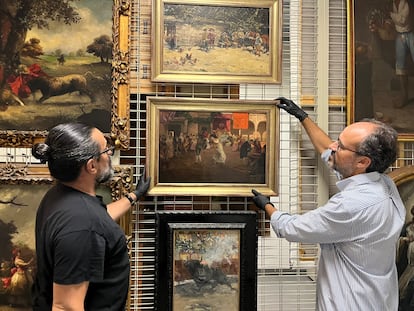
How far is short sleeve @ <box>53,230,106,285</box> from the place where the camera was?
1.17 meters

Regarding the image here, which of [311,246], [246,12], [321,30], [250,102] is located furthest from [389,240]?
[246,12]

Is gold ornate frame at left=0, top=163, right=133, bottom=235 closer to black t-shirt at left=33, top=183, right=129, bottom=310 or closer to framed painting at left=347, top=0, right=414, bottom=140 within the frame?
black t-shirt at left=33, top=183, right=129, bottom=310

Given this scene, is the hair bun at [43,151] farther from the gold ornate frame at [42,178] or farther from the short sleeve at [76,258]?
the gold ornate frame at [42,178]

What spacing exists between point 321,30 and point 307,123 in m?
0.36

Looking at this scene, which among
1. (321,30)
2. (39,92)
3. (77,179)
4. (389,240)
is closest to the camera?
(77,179)

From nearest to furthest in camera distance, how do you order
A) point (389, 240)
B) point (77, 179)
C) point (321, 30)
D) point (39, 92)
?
point (77, 179)
point (389, 240)
point (39, 92)
point (321, 30)

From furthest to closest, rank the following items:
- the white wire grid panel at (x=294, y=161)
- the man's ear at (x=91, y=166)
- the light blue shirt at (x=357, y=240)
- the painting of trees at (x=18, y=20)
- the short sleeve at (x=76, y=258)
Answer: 1. the white wire grid panel at (x=294, y=161)
2. the painting of trees at (x=18, y=20)
3. the light blue shirt at (x=357, y=240)
4. the man's ear at (x=91, y=166)
5. the short sleeve at (x=76, y=258)

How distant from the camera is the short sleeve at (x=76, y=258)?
3.82 feet

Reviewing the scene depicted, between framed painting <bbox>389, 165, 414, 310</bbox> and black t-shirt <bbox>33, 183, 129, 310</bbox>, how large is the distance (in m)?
1.10

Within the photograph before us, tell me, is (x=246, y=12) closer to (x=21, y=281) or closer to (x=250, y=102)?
(x=250, y=102)

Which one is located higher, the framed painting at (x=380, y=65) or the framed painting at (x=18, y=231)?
the framed painting at (x=380, y=65)

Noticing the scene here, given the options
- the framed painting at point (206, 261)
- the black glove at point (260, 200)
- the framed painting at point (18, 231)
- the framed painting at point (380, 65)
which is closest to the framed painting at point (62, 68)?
the framed painting at point (18, 231)

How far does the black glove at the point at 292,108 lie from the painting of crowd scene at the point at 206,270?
1.57ft

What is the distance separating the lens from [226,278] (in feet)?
5.81
